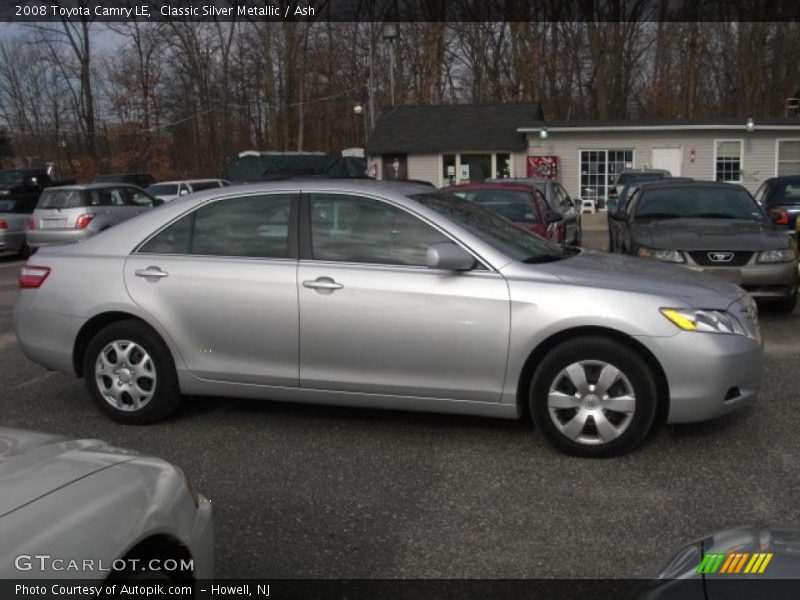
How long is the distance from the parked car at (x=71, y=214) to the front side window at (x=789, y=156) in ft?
72.2

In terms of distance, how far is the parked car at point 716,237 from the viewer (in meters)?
8.19

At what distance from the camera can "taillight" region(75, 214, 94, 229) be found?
1614 centimetres

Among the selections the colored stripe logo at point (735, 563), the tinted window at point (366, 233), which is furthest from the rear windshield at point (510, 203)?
the colored stripe logo at point (735, 563)

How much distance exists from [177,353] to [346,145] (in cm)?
4249

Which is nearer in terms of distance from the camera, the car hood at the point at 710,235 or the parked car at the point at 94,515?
→ the parked car at the point at 94,515

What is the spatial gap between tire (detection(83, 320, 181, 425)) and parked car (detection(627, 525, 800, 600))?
366 cm

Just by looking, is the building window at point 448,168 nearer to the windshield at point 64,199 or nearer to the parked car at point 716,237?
the windshield at point 64,199

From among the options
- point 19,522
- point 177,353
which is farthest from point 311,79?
point 19,522

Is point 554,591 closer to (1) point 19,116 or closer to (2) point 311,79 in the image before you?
A: (2) point 311,79

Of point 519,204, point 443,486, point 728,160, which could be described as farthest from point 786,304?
point 728,160

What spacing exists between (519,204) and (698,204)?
7.29ft

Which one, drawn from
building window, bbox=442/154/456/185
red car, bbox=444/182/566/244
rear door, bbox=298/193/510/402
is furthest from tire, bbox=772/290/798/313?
building window, bbox=442/154/456/185

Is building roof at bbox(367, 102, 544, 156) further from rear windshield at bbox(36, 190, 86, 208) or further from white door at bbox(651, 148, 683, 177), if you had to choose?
rear windshield at bbox(36, 190, 86, 208)

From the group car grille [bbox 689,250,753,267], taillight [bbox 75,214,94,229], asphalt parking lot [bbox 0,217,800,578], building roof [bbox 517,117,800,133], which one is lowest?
asphalt parking lot [bbox 0,217,800,578]
